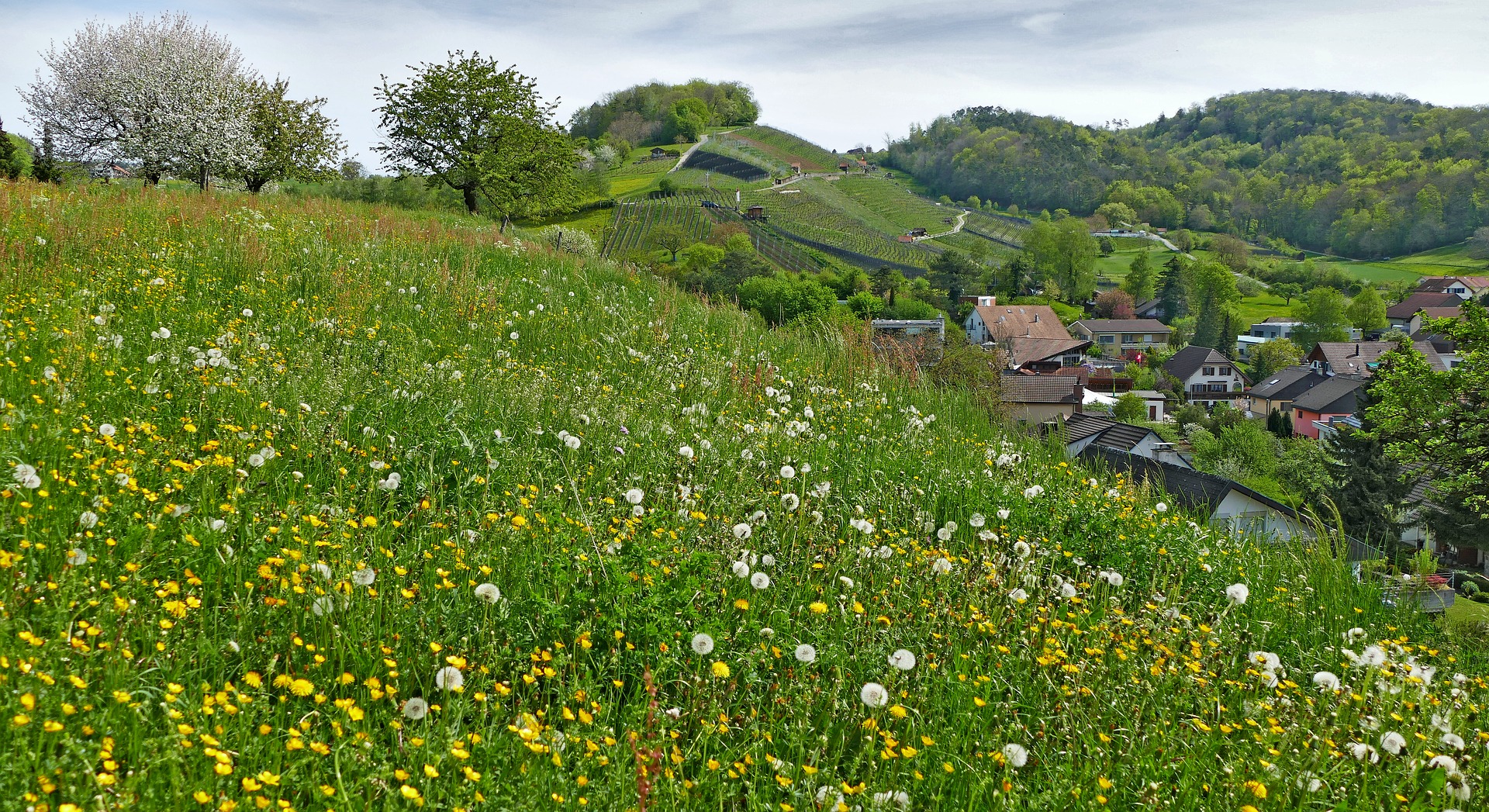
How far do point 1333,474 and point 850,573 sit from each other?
4470 cm

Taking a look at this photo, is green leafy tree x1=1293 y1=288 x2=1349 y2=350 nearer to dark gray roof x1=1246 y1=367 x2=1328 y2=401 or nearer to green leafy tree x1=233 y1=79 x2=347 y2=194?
dark gray roof x1=1246 y1=367 x2=1328 y2=401

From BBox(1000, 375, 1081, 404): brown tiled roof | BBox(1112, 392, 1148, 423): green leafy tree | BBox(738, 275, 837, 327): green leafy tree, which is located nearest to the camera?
BBox(738, 275, 837, 327): green leafy tree

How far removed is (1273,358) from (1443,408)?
75716 mm

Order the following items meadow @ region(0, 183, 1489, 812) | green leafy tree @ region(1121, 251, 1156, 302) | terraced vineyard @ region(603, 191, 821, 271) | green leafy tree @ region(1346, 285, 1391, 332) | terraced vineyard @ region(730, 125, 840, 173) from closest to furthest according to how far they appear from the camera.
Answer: meadow @ region(0, 183, 1489, 812), terraced vineyard @ region(603, 191, 821, 271), green leafy tree @ region(1346, 285, 1391, 332), green leafy tree @ region(1121, 251, 1156, 302), terraced vineyard @ region(730, 125, 840, 173)

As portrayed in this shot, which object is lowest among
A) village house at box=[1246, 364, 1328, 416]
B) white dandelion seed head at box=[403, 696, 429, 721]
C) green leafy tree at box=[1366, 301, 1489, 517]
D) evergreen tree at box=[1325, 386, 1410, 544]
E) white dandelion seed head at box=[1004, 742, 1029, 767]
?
village house at box=[1246, 364, 1328, 416]

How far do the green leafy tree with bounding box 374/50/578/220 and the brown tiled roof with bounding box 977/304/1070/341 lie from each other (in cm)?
6250

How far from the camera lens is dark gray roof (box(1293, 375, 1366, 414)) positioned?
206ft

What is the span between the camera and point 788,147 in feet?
537

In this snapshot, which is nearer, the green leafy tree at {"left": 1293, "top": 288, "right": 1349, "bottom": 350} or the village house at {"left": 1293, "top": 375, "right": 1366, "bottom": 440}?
the village house at {"left": 1293, "top": 375, "right": 1366, "bottom": 440}

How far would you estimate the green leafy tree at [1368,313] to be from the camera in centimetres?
9894

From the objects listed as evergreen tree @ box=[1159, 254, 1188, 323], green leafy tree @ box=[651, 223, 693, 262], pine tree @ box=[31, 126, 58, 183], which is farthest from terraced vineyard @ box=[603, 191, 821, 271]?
evergreen tree @ box=[1159, 254, 1188, 323]

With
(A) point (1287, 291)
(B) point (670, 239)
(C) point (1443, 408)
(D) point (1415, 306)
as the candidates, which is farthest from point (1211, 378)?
(C) point (1443, 408)

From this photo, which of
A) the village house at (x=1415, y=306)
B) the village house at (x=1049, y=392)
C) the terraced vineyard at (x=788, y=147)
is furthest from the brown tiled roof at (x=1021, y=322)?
the terraced vineyard at (x=788, y=147)

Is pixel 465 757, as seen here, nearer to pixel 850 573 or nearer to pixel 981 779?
pixel 981 779
